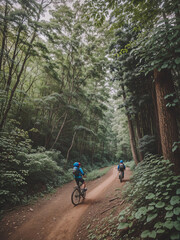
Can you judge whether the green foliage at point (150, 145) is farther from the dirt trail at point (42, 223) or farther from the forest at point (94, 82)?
the dirt trail at point (42, 223)

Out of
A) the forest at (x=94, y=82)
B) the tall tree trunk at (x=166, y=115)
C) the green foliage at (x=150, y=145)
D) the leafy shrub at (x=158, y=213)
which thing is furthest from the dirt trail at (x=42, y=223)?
the green foliage at (x=150, y=145)

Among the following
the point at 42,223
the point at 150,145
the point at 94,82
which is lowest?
the point at 42,223

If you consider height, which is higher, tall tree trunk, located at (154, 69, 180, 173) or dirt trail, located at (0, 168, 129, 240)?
tall tree trunk, located at (154, 69, 180, 173)

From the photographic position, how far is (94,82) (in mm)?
17938

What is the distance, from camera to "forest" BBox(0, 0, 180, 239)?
302 cm

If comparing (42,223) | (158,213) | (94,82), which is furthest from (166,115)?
(94,82)

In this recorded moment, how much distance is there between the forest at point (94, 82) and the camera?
3023 mm

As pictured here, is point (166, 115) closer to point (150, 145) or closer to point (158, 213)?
point (158, 213)

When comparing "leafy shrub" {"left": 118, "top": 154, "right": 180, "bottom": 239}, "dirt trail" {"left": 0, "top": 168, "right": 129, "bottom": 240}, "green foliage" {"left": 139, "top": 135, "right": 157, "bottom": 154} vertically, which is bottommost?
"dirt trail" {"left": 0, "top": 168, "right": 129, "bottom": 240}

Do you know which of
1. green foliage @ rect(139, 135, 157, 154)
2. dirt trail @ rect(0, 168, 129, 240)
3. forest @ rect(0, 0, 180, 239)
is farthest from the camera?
green foliage @ rect(139, 135, 157, 154)

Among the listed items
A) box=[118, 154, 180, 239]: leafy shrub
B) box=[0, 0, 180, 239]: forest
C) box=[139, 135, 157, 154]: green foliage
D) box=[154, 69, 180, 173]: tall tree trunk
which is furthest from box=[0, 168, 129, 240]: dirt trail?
box=[139, 135, 157, 154]: green foliage

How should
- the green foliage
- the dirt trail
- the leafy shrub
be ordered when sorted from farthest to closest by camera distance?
the green foliage < the dirt trail < the leafy shrub

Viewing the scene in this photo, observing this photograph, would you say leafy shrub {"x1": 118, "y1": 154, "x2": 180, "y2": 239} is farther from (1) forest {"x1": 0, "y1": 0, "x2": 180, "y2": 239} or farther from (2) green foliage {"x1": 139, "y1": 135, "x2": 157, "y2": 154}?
(2) green foliage {"x1": 139, "y1": 135, "x2": 157, "y2": 154}

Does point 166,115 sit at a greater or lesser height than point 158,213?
greater
